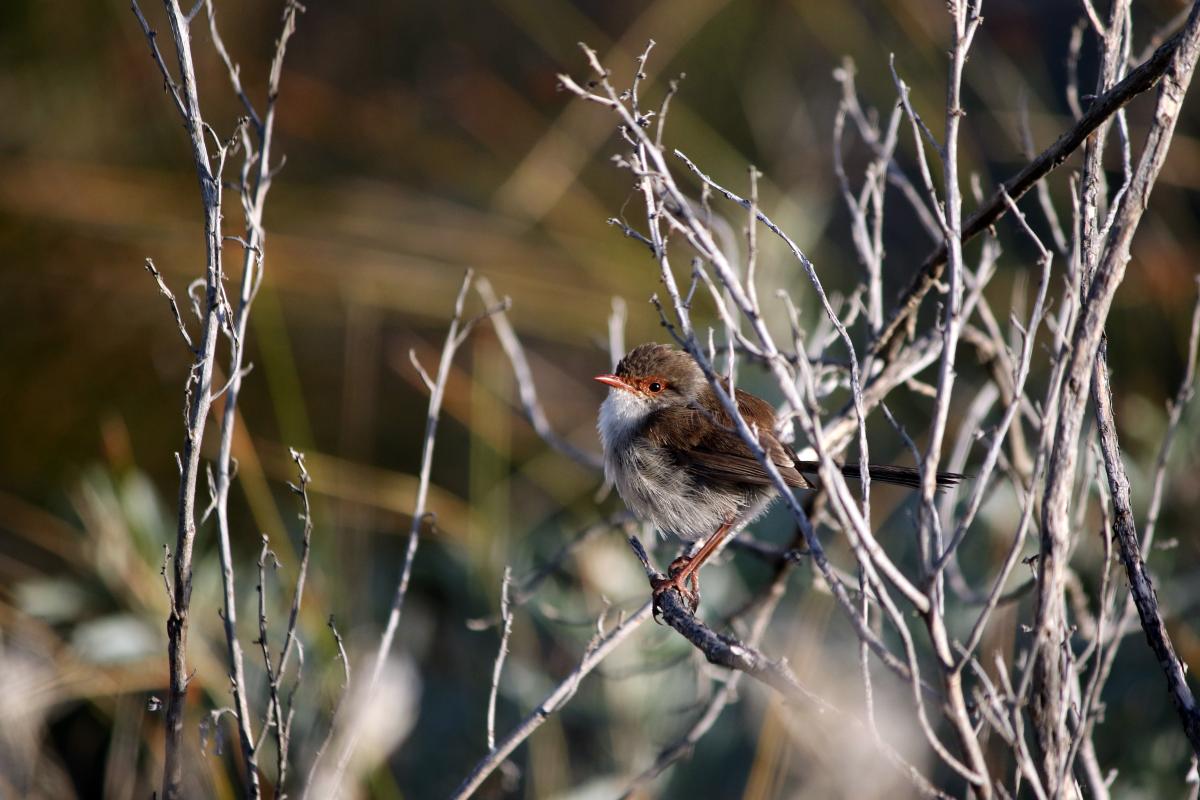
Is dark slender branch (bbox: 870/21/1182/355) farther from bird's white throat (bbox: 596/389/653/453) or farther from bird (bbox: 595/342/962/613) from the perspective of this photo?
bird's white throat (bbox: 596/389/653/453)

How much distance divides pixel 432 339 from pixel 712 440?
377 centimetres

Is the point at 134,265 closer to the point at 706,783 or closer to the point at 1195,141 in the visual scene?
the point at 706,783

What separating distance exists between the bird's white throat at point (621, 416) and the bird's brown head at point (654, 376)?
0.8 inches

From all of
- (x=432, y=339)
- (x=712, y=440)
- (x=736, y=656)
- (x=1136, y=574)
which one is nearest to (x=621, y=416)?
(x=712, y=440)

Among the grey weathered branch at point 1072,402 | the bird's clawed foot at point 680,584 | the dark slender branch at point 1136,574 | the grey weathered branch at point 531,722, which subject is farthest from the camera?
the bird's clawed foot at point 680,584

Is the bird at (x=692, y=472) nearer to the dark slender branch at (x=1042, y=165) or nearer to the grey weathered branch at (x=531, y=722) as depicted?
the dark slender branch at (x=1042, y=165)

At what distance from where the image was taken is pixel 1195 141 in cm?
578

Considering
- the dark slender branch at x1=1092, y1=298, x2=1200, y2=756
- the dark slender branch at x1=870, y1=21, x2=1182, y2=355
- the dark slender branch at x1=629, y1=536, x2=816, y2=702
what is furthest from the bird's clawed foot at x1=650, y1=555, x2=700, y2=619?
the dark slender branch at x1=1092, y1=298, x2=1200, y2=756

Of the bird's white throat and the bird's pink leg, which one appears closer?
the bird's pink leg

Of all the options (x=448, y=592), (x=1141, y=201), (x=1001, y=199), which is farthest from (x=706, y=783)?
(x=1141, y=201)

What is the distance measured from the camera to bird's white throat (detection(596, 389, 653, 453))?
3.60m

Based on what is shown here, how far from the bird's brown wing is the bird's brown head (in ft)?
0.36

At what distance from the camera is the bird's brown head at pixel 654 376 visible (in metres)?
3.77

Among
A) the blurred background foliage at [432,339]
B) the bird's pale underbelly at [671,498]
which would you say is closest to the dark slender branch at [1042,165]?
the bird's pale underbelly at [671,498]
